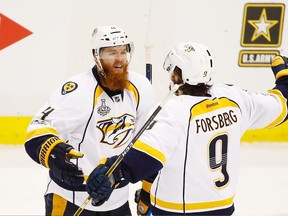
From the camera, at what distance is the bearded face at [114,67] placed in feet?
7.52

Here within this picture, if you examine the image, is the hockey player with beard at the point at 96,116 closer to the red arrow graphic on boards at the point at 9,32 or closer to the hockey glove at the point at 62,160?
the hockey glove at the point at 62,160

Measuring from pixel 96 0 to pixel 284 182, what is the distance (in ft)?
6.67

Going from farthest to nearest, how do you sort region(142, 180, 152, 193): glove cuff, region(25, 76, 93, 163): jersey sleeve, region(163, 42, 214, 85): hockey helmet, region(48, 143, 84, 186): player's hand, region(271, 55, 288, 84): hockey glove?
region(142, 180, 152, 193): glove cuff → region(271, 55, 288, 84): hockey glove → region(25, 76, 93, 163): jersey sleeve → region(48, 143, 84, 186): player's hand → region(163, 42, 214, 85): hockey helmet

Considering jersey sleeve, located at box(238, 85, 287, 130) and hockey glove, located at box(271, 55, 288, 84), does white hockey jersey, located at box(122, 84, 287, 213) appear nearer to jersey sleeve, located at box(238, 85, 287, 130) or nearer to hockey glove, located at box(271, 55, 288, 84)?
jersey sleeve, located at box(238, 85, 287, 130)

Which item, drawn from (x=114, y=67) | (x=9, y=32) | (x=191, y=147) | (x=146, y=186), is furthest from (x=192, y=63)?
(x=9, y=32)

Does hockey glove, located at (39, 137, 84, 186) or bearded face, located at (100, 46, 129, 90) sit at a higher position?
bearded face, located at (100, 46, 129, 90)

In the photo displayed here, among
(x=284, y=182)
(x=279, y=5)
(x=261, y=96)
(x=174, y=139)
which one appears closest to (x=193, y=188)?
(x=174, y=139)

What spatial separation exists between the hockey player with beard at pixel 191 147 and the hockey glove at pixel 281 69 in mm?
259

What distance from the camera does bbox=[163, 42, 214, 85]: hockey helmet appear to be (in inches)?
72.4

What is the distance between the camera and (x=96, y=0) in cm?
453

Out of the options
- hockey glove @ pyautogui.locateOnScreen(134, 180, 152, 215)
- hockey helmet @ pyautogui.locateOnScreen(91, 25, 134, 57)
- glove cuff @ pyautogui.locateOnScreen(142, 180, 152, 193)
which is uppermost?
hockey helmet @ pyautogui.locateOnScreen(91, 25, 134, 57)

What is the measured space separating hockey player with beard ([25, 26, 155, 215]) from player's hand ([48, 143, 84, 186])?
0.22 ft

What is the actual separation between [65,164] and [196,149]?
1.57 feet

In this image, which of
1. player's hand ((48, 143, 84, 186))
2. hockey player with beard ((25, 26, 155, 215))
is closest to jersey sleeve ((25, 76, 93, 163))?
hockey player with beard ((25, 26, 155, 215))
